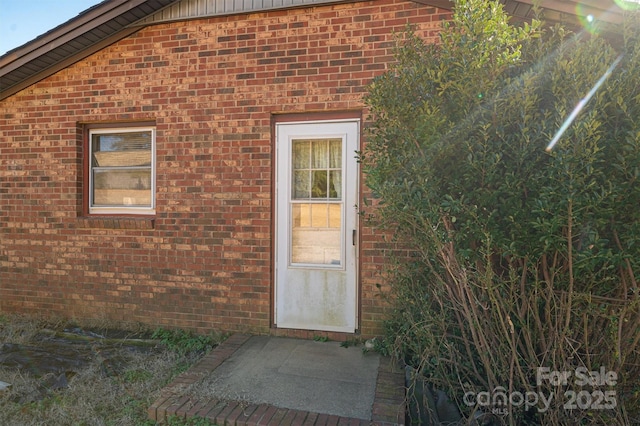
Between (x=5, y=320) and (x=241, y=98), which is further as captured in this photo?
(x=5, y=320)

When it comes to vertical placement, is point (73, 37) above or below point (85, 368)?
above

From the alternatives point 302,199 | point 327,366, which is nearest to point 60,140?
point 302,199

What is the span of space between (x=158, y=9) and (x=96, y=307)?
3.86m

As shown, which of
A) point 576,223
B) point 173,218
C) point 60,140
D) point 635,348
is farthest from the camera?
point 60,140

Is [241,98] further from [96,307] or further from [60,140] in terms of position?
[96,307]

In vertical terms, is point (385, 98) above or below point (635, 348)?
above

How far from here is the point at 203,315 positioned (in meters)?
4.50

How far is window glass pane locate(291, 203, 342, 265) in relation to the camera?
4270 millimetres

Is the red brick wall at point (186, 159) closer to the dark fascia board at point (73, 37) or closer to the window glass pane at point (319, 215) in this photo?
the dark fascia board at point (73, 37)

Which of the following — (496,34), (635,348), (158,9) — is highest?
(158,9)

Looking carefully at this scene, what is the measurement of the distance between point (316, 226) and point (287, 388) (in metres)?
1.81

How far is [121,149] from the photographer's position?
4977 mm

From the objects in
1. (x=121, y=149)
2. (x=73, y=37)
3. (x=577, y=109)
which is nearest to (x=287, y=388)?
(x=577, y=109)

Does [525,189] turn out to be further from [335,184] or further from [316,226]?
[316,226]
